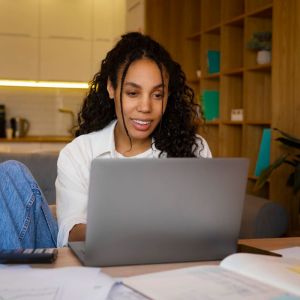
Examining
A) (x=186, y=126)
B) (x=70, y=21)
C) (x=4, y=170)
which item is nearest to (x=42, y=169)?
(x=186, y=126)

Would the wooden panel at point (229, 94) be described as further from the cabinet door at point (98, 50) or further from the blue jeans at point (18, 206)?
the blue jeans at point (18, 206)

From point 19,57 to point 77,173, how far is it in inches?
168

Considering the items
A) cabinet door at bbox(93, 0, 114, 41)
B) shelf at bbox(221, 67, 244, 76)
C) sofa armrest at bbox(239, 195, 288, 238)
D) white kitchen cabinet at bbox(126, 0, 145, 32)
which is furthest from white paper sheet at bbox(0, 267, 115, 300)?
cabinet door at bbox(93, 0, 114, 41)

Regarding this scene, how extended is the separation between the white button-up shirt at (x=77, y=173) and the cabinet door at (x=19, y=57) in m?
4.05

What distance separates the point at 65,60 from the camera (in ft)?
18.8

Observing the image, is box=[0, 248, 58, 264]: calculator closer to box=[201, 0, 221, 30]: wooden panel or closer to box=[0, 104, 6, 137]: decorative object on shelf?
box=[201, 0, 221, 30]: wooden panel

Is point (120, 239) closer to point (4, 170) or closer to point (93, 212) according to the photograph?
point (93, 212)

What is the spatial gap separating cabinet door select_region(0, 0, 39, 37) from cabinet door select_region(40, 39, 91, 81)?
188 millimetres

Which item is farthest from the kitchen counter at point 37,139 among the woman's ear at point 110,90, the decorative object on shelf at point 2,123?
the woman's ear at point 110,90

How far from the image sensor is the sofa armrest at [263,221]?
7.84 feet

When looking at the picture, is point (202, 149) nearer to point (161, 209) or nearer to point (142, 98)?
point (142, 98)

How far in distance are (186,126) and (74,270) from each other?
2.97ft

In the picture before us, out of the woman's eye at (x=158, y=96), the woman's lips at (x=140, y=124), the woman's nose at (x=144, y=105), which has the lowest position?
the woman's lips at (x=140, y=124)

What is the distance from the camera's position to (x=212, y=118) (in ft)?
15.2
